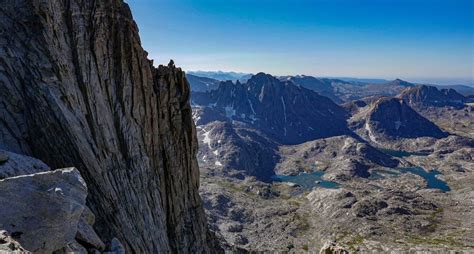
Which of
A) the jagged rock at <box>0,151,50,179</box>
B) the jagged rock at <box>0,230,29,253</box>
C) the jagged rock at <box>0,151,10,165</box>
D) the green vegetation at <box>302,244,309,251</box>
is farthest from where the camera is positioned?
the green vegetation at <box>302,244,309,251</box>

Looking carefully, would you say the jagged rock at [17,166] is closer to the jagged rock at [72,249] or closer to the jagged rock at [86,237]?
the jagged rock at [86,237]

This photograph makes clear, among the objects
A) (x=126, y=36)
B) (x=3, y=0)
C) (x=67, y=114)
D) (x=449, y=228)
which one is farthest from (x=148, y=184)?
(x=449, y=228)

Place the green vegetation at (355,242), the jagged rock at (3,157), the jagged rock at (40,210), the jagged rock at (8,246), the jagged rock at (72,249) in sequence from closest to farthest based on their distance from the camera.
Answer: the jagged rock at (8,246) < the jagged rock at (40,210) < the jagged rock at (72,249) < the jagged rock at (3,157) < the green vegetation at (355,242)

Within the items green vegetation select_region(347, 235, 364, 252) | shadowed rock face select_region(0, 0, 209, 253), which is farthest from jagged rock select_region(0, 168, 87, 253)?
green vegetation select_region(347, 235, 364, 252)

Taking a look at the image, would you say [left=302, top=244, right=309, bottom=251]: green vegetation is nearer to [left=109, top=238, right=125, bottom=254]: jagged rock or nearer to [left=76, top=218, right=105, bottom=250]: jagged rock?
[left=109, top=238, right=125, bottom=254]: jagged rock

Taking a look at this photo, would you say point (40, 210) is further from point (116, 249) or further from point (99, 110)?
point (99, 110)

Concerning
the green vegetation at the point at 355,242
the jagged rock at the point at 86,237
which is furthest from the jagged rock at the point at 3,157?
the green vegetation at the point at 355,242

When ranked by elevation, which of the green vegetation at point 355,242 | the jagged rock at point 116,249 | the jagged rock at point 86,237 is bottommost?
the green vegetation at point 355,242
